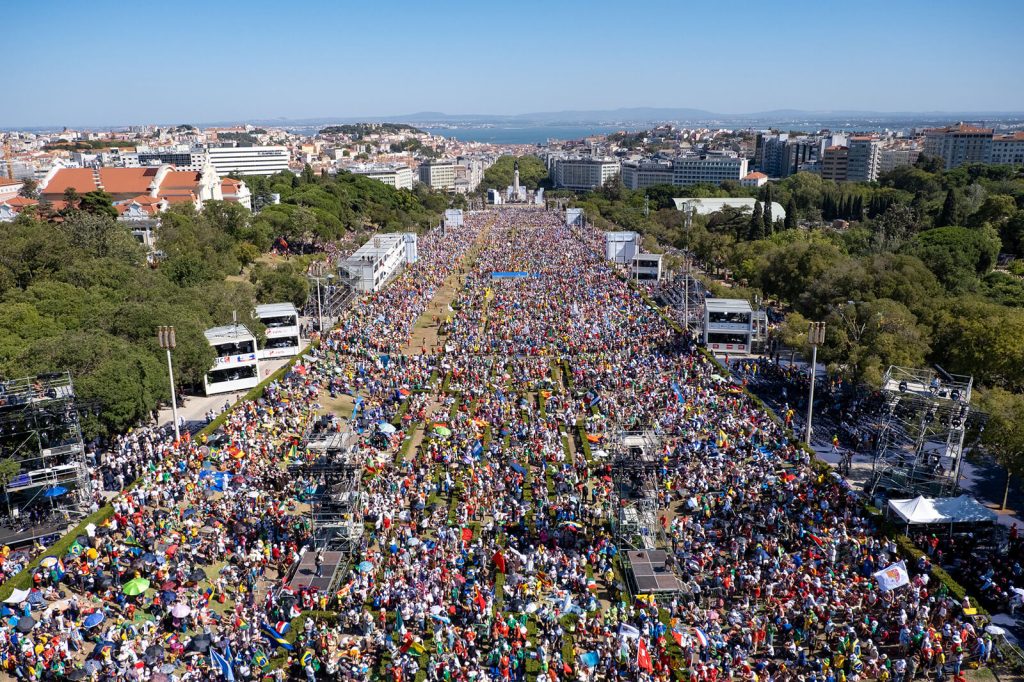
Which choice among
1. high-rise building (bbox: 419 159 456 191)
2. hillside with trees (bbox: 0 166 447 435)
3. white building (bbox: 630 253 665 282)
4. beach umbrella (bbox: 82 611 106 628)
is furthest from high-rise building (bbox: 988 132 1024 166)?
beach umbrella (bbox: 82 611 106 628)

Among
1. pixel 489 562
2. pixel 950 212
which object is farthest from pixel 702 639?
pixel 950 212

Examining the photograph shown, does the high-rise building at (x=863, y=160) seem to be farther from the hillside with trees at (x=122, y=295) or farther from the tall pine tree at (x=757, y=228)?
the hillside with trees at (x=122, y=295)

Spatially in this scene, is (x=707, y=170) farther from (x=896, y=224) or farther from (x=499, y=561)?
(x=499, y=561)

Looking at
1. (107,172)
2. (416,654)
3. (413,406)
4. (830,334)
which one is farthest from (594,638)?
(107,172)

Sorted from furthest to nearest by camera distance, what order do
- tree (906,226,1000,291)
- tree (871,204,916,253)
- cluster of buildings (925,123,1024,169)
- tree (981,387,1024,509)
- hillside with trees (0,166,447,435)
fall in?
cluster of buildings (925,123,1024,169), tree (871,204,916,253), tree (906,226,1000,291), hillside with trees (0,166,447,435), tree (981,387,1024,509)

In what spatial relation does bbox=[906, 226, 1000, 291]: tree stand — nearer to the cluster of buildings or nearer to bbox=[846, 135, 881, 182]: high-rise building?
bbox=[846, 135, 881, 182]: high-rise building

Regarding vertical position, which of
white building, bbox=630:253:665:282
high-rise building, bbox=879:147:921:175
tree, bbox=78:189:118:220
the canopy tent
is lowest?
the canopy tent
